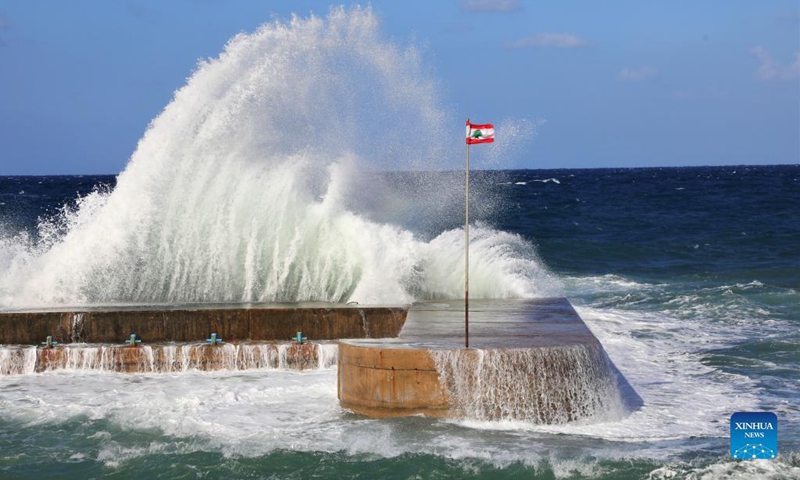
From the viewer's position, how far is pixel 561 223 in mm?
→ 44000

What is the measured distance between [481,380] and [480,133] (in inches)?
102

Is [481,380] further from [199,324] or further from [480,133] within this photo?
[199,324]

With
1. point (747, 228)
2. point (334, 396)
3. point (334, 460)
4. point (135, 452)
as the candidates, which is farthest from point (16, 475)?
point (747, 228)

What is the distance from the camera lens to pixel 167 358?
513 inches

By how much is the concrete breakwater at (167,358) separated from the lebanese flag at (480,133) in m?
3.51

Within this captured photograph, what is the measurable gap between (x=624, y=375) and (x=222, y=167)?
7.44 m

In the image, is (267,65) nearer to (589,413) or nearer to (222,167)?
(222,167)

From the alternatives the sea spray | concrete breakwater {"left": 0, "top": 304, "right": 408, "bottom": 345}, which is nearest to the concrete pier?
the sea spray

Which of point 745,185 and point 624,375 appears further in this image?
point 745,185

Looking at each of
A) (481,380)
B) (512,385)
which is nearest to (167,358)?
(481,380)

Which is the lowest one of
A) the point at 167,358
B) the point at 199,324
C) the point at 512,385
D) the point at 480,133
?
the point at 512,385

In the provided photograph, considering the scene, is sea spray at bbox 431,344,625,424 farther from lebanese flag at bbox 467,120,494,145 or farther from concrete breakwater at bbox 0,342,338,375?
concrete breakwater at bbox 0,342,338,375

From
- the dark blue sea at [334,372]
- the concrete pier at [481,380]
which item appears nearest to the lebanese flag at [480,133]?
the concrete pier at [481,380]

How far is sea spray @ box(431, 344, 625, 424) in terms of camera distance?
33.3 feet
